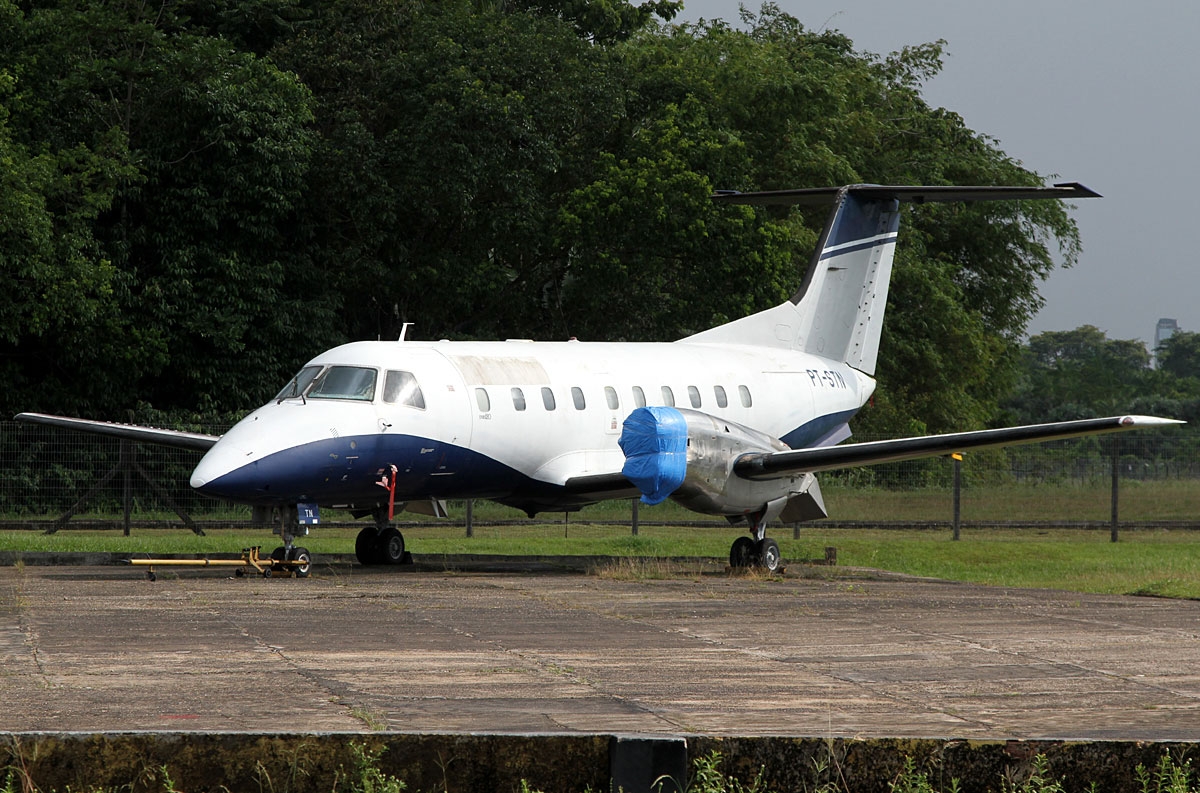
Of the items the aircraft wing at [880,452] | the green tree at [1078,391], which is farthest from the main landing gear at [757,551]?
the green tree at [1078,391]

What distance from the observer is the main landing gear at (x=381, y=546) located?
18891 mm

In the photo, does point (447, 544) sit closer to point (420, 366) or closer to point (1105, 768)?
point (420, 366)

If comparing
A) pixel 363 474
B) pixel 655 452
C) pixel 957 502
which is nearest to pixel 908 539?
pixel 957 502

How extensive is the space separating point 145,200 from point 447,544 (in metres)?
12.9

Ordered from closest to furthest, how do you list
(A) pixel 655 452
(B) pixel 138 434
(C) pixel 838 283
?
(A) pixel 655 452, (B) pixel 138 434, (C) pixel 838 283

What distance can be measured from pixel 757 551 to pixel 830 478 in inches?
505

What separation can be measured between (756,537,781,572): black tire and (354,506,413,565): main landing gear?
429cm

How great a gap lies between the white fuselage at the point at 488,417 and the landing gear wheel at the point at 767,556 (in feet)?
7.03

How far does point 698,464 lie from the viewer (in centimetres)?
1730

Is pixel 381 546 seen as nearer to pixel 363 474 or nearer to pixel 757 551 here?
pixel 363 474

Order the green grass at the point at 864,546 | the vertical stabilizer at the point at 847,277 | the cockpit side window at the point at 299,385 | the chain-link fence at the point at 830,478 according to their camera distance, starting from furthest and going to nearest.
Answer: the chain-link fence at the point at 830,478
the vertical stabilizer at the point at 847,277
the green grass at the point at 864,546
the cockpit side window at the point at 299,385

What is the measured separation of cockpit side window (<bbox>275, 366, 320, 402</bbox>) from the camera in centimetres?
1688

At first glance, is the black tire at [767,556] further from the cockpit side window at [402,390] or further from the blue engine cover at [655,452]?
the cockpit side window at [402,390]

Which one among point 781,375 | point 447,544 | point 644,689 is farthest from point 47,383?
point 644,689
